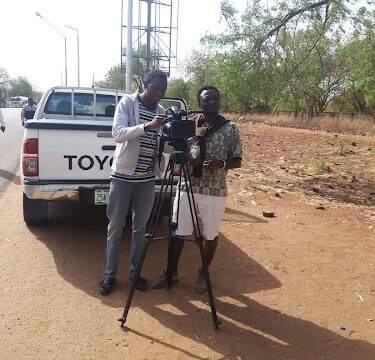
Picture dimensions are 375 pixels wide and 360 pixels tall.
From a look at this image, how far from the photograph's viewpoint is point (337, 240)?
208 inches

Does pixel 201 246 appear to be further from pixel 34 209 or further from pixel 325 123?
pixel 325 123

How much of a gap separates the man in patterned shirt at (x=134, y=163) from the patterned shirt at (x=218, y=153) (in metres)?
0.34

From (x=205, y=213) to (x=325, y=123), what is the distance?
2343 cm

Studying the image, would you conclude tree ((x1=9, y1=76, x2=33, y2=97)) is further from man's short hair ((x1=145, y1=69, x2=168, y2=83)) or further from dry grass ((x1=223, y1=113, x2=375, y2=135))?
man's short hair ((x1=145, y1=69, x2=168, y2=83))

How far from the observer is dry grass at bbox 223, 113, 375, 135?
75.0 ft

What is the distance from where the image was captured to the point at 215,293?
373 cm

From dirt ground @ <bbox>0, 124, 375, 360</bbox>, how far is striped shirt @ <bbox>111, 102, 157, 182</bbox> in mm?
995

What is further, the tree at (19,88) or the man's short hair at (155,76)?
the tree at (19,88)

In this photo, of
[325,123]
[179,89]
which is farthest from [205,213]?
[179,89]

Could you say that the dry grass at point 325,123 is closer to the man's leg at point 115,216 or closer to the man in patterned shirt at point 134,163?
the man in patterned shirt at point 134,163

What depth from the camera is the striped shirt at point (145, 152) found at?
3420 mm

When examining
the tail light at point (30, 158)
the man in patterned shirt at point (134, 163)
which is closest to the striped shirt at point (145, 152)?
the man in patterned shirt at point (134, 163)

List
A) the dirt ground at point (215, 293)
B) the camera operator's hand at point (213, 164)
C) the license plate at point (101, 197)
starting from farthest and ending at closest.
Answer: the license plate at point (101, 197), the camera operator's hand at point (213, 164), the dirt ground at point (215, 293)

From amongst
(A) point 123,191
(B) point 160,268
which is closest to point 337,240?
(B) point 160,268
